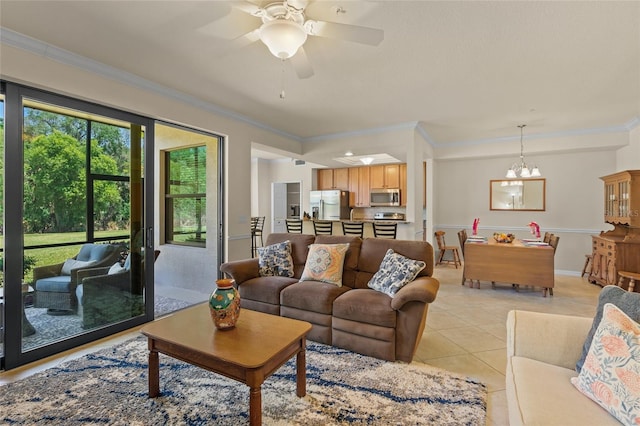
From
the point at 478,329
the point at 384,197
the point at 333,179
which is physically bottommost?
the point at 478,329

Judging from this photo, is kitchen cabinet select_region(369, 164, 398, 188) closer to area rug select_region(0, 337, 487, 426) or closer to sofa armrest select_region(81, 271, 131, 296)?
area rug select_region(0, 337, 487, 426)

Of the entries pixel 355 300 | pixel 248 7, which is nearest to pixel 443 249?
pixel 355 300

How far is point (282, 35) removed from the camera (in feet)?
5.82

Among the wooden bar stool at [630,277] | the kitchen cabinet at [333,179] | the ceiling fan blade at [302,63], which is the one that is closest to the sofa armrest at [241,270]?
the ceiling fan blade at [302,63]

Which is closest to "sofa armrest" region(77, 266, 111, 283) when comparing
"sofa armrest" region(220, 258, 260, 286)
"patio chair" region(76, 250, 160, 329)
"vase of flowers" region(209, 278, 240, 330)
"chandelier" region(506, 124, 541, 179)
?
"patio chair" region(76, 250, 160, 329)

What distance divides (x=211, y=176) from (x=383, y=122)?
104 inches

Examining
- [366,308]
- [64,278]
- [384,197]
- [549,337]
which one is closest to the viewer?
[549,337]

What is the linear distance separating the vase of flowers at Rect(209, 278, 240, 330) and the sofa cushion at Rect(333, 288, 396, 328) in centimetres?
100

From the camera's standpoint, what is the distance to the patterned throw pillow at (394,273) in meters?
2.74

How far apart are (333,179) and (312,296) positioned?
19.0 ft

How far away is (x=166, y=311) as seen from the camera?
3828mm

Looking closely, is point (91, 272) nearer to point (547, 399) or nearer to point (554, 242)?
point (547, 399)

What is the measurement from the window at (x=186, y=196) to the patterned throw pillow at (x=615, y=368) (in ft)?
13.9

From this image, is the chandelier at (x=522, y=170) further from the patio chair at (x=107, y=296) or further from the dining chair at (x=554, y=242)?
the patio chair at (x=107, y=296)
